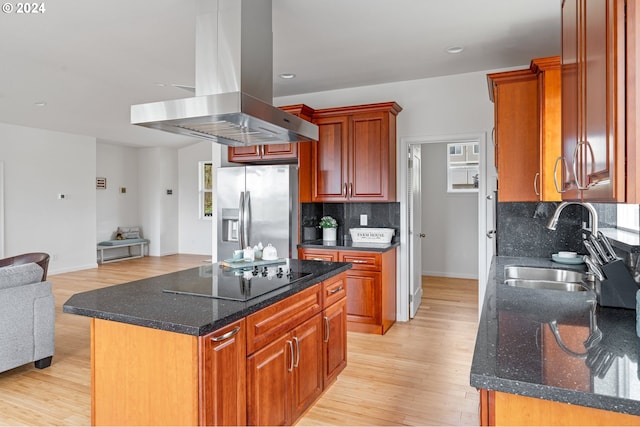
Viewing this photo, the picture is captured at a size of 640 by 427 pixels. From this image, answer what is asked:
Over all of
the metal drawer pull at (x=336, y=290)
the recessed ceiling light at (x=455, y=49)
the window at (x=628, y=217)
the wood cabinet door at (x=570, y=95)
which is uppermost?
A: the recessed ceiling light at (x=455, y=49)

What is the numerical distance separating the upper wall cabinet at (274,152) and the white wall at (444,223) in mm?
3373

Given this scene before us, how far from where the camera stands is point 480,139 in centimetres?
419

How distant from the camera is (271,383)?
1.93m

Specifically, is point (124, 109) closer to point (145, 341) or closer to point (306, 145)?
point (306, 145)

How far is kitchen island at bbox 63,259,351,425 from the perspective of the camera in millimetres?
1520

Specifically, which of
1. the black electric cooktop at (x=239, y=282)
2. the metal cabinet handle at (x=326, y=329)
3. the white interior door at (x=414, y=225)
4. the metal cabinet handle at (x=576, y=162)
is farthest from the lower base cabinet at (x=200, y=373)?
the white interior door at (x=414, y=225)

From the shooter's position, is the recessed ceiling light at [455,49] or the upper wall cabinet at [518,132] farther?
the recessed ceiling light at [455,49]

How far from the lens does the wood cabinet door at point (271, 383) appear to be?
1783mm

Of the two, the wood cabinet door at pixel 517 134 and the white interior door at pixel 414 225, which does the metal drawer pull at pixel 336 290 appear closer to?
the wood cabinet door at pixel 517 134

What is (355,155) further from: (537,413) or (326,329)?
(537,413)

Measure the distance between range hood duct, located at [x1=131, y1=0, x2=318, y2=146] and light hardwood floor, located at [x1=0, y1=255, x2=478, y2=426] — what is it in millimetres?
1816

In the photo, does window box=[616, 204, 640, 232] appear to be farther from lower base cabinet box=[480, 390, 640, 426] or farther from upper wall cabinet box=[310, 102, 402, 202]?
upper wall cabinet box=[310, 102, 402, 202]

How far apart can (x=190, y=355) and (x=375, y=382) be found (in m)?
1.83

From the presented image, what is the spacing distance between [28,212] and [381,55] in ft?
21.7
